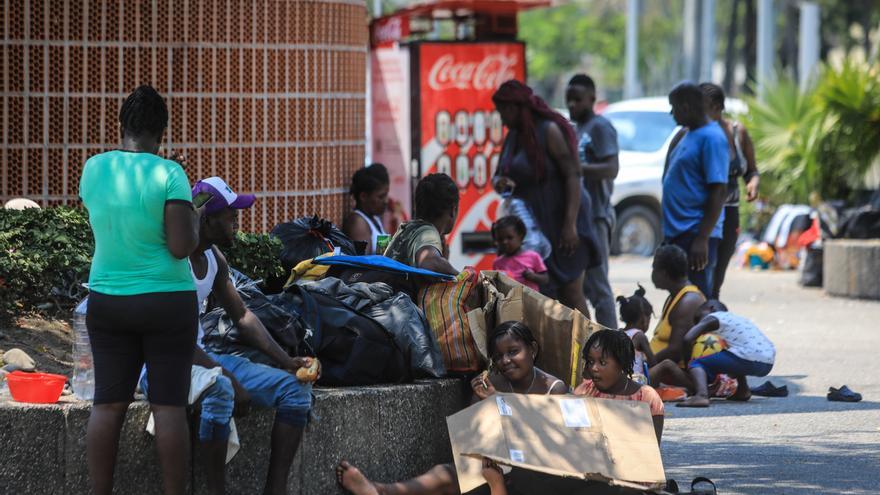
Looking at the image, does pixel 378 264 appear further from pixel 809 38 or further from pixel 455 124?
pixel 809 38

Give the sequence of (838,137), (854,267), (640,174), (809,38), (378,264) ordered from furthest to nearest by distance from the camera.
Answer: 1. (809,38)
2. (640,174)
3. (838,137)
4. (854,267)
5. (378,264)

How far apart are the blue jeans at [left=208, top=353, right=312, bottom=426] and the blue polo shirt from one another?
4.28m

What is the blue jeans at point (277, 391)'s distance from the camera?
18.9ft

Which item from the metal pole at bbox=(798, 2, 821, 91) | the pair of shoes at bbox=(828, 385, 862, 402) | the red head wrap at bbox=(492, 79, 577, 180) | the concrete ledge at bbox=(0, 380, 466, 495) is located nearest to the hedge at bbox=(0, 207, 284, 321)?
the concrete ledge at bbox=(0, 380, 466, 495)

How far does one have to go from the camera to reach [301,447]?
5.99m

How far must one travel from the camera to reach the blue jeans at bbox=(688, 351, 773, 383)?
8594 millimetres

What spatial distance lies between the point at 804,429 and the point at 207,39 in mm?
4091

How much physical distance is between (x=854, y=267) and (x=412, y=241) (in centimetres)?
792

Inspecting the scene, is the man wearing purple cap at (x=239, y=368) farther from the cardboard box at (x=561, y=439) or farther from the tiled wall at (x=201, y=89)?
the tiled wall at (x=201, y=89)

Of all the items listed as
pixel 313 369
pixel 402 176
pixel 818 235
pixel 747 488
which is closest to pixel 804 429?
pixel 747 488

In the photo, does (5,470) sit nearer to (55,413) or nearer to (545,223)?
(55,413)

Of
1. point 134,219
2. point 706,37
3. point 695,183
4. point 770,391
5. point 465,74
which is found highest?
point 706,37

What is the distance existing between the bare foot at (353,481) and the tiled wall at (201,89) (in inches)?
135

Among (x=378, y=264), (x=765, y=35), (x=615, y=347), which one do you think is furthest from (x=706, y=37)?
(x=615, y=347)
